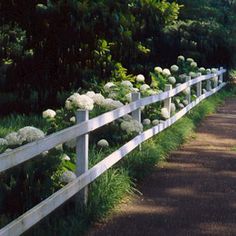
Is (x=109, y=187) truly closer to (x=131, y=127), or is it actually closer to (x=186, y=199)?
(x=186, y=199)

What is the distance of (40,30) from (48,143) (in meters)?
10.2

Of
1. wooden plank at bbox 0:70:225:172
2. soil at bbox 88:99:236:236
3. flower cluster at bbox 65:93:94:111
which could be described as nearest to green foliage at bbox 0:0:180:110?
soil at bbox 88:99:236:236

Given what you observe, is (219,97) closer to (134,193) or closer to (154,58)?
(154,58)

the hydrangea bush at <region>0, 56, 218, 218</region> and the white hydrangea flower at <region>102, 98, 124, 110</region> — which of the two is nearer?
the hydrangea bush at <region>0, 56, 218, 218</region>

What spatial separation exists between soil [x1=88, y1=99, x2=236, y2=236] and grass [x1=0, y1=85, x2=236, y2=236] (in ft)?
0.46

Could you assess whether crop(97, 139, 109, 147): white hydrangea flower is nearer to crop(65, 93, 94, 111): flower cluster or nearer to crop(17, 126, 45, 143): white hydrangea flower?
crop(65, 93, 94, 111): flower cluster

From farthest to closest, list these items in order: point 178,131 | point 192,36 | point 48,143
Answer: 1. point 192,36
2. point 178,131
3. point 48,143

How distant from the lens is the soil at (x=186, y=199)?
6.63m

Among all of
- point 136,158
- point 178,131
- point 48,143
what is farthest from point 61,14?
point 48,143

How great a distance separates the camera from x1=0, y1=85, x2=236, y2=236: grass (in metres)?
6.18

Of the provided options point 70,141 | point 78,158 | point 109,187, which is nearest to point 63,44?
point 70,141

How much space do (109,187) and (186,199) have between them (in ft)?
3.50

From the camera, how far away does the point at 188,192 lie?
8.38m

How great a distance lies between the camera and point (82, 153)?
6637mm
